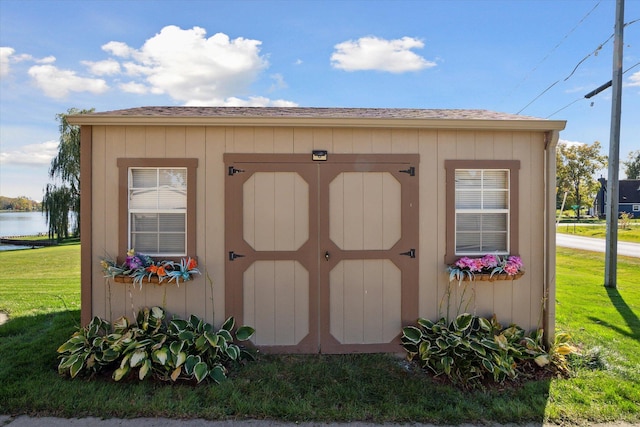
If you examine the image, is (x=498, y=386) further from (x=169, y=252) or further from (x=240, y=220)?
(x=169, y=252)

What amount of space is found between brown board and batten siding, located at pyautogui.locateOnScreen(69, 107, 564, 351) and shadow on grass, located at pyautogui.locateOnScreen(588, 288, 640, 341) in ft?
5.26

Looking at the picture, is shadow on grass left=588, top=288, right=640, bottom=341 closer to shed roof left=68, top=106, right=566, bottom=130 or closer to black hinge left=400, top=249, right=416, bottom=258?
shed roof left=68, top=106, right=566, bottom=130

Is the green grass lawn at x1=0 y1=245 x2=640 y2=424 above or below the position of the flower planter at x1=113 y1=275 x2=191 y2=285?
below

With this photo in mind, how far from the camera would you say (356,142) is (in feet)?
13.6

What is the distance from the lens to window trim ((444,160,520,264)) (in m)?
4.17

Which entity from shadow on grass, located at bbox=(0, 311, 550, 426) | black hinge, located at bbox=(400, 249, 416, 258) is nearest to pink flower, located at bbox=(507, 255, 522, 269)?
black hinge, located at bbox=(400, 249, 416, 258)

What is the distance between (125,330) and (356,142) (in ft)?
10.6

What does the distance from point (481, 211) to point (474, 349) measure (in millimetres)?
1559

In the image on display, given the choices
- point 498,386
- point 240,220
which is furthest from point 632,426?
point 240,220

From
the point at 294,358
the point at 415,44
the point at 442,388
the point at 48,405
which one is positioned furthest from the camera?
the point at 415,44

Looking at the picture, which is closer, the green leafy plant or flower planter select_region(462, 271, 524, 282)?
the green leafy plant

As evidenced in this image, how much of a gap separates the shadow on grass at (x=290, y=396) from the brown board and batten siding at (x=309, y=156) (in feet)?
2.29

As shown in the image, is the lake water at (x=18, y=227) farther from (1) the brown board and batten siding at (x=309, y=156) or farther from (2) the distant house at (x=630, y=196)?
(2) the distant house at (x=630, y=196)

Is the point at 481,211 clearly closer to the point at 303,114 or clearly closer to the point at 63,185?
the point at 303,114
